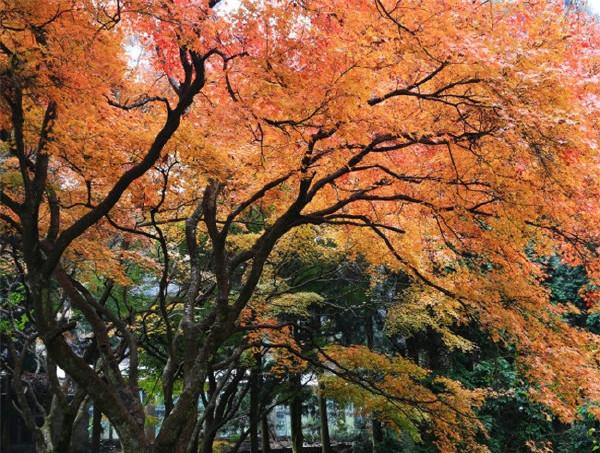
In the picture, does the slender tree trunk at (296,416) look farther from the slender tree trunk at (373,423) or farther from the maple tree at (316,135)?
the maple tree at (316,135)

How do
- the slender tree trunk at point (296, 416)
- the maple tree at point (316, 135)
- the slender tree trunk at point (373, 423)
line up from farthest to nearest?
the slender tree trunk at point (373, 423) < the slender tree trunk at point (296, 416) < the maple tree at point (316, 135)

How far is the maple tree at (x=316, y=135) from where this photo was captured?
5.00 metres

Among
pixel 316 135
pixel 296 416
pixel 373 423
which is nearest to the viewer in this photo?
pixel 316 135

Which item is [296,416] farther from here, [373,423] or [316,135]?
[316,135]

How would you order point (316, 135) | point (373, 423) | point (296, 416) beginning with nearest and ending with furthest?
1. point (316, 135)
2. point (373, 423)
3. point (296, 416)

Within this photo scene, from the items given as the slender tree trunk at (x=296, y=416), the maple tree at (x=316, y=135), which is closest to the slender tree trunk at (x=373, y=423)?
the slender tree trunk at (x=296, y=416)

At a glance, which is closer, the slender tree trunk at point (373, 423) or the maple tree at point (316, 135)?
the maple tree at point (316, 135)

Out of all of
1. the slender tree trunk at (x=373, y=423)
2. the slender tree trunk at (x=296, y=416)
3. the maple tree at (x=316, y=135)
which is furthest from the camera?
the slender tree trunk at (x=373, y=423)

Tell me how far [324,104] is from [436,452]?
1020 cm

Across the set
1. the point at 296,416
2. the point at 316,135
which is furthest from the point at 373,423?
the point at 316,135

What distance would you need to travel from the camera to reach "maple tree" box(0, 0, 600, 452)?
197 inches

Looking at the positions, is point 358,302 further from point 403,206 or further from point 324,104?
point 324,104

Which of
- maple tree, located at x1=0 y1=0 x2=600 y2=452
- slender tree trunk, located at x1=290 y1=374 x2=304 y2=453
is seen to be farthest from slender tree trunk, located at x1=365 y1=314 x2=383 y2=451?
maple tree, located at x1=0 y1=0 x2=600 y2=452

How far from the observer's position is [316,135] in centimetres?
589
